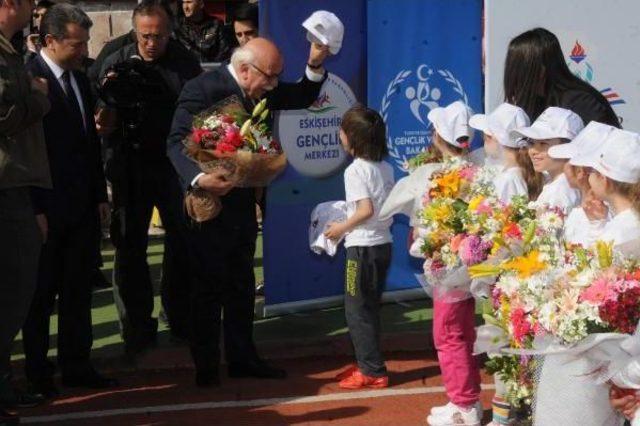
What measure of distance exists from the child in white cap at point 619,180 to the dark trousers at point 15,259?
9.85 feet

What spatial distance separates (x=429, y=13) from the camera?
9.09 metres

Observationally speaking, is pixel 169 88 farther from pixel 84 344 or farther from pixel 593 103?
pixel 593 103

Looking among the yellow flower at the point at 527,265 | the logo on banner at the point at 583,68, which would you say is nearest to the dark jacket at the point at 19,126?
the yellow flower at the point at 527,265

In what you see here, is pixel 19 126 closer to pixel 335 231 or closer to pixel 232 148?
pixel 232 148

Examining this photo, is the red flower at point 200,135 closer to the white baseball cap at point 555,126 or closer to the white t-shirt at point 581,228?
the white baseball cap at point 555,126

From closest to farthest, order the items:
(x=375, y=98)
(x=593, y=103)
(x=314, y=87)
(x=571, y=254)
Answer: (x=571, y=254)
(x=593, y=103)
(x=314, y=87)
(x=375, y=98)

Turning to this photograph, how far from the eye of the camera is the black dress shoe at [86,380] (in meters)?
7.48

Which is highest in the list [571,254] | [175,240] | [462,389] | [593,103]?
[593,103]

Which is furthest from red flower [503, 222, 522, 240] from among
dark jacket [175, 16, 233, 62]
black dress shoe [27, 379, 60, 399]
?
dark jacket [175, 16, 233, 62]

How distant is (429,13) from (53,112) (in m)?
3.20

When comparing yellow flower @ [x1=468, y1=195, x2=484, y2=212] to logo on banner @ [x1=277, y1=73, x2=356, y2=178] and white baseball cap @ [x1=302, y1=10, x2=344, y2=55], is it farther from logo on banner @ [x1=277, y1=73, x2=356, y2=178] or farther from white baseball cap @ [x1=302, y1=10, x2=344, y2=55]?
logo on banner @ [x1=277, y1=73, x2=356, y2=178]

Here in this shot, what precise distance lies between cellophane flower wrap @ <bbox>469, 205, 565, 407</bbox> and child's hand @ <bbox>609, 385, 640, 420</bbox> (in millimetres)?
361

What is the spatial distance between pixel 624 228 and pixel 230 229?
3.04 metres

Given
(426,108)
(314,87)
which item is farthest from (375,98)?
(314,87)
